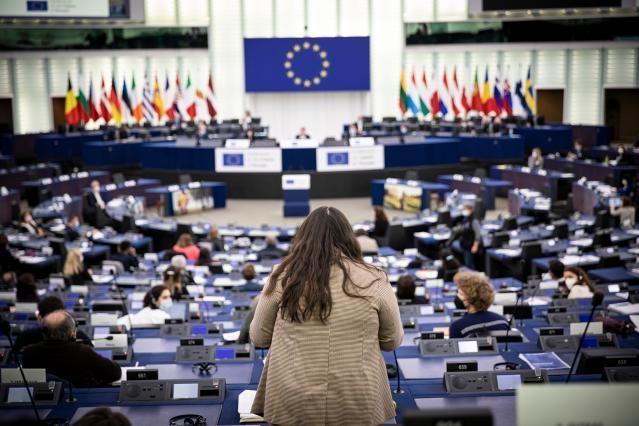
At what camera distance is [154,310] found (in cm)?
926

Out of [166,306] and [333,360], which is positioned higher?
[333,360]

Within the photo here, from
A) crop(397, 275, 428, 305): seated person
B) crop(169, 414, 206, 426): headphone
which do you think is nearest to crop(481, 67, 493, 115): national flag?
crop(397, 275, 428, 305): seated person

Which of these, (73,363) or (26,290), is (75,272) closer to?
(26,290)

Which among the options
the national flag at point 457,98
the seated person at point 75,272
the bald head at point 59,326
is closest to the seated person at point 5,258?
the seated person at point 75,272

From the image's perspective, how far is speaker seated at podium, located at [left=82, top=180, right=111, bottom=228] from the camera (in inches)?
765

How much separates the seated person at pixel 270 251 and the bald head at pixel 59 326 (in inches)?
363

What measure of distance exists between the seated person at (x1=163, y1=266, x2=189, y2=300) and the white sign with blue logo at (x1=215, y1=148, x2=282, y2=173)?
13.1 meters

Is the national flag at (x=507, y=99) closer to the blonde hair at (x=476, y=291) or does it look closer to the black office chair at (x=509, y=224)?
the black office chair at (x=509, y=224)

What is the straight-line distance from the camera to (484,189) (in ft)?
74.1

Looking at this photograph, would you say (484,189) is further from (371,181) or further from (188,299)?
(188,299)

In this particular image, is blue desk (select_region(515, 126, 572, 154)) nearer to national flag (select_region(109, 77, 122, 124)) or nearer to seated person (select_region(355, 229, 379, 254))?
national flag (select_region(109, 77, 122, 124))

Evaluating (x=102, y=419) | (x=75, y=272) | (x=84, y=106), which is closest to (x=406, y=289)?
(x=75, y=272)

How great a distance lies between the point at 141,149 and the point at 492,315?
71.1ft

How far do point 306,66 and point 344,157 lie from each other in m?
10.9
